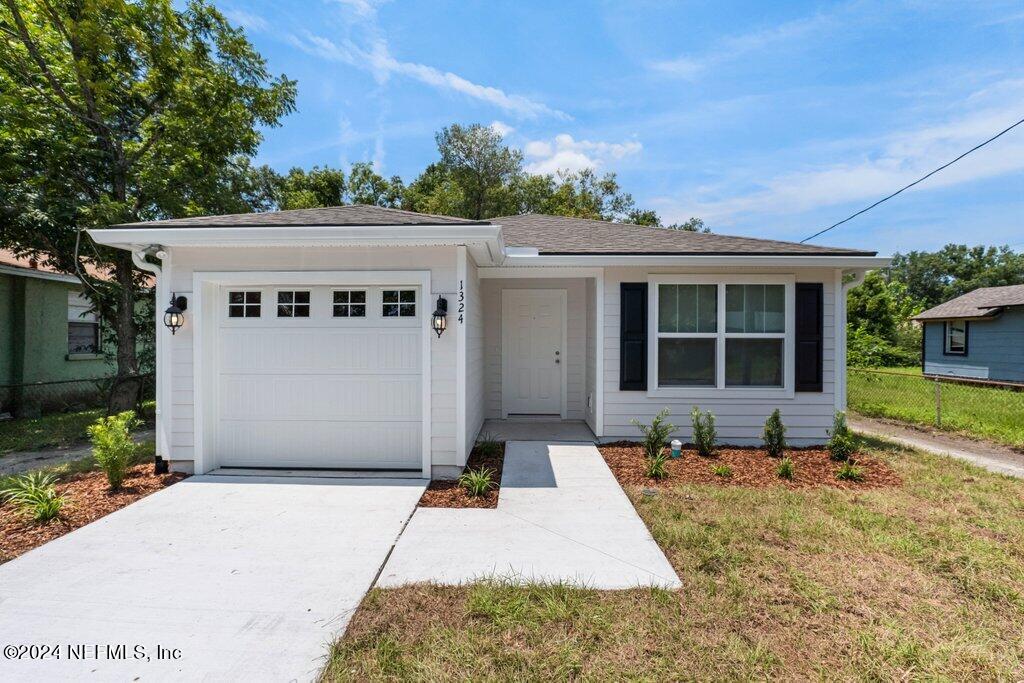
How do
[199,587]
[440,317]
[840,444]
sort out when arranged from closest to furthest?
1. [199,587]
2. [440,317]
3. [840,444]

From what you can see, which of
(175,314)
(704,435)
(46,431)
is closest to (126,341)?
(46,431)

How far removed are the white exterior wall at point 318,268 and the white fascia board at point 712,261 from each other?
146cm

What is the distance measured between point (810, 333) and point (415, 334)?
5.21 m

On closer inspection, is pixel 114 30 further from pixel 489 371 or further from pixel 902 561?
pixel 902 561

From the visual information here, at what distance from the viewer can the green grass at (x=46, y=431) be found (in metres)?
6.70

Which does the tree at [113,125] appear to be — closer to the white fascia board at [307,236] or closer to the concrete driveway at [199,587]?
the white fascia board at [307,236]

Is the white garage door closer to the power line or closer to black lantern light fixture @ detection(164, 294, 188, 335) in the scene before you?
black lantern light fixture @ detection(164, 294, 188, 335)

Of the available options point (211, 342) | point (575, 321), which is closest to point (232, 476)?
point (211, 342)

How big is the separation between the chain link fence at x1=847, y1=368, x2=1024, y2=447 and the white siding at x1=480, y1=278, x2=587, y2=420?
5803 mm

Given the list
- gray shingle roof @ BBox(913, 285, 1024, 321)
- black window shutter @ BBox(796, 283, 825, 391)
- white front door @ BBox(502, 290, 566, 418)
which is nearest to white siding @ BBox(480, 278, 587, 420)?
white front door @ BBox(502, 290, 566, 418)

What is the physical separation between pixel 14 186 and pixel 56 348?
3.80 m

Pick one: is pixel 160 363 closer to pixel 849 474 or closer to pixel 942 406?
A: pixel 849 474

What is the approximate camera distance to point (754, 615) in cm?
249

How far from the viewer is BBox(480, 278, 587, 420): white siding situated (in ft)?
24.8
